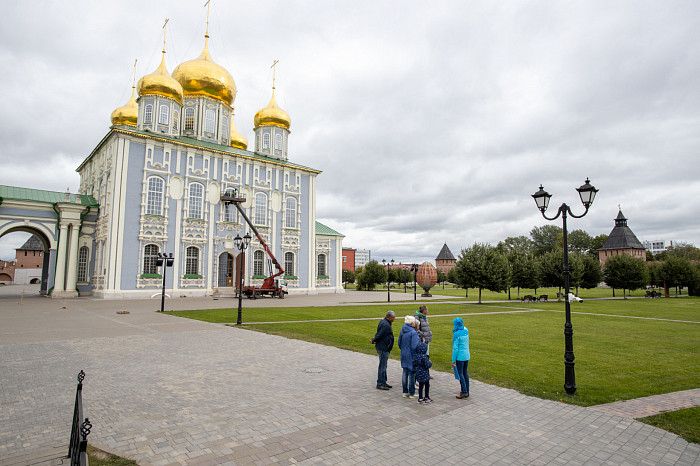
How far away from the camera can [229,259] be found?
127ft

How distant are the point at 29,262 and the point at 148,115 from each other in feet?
206

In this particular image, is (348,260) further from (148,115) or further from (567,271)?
(567,271)

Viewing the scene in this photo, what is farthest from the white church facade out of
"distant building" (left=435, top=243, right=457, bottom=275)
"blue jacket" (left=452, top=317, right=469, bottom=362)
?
"distant building" (left=435, top=243, right=457, bottom=275)

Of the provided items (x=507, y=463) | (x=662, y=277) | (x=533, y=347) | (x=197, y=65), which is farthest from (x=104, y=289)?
(x=662, y=277)

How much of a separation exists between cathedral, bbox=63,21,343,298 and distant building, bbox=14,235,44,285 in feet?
144

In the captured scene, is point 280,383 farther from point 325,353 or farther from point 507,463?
point 507,463

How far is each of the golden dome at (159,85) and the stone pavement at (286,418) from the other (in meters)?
32.7

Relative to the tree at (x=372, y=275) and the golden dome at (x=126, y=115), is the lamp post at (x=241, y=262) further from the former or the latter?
the tree at (x=372, y=275)

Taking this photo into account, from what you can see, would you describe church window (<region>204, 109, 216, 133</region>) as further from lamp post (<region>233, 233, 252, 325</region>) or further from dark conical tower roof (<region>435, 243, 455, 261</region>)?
dark conical tower roof (<region>435, 243, 455, 261</region>)

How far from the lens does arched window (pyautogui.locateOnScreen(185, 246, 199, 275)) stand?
35312 mm

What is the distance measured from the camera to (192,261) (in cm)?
3566

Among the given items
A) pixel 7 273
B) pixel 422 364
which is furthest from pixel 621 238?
pixel 7 273

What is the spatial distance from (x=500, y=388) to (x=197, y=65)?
4336 centimetres

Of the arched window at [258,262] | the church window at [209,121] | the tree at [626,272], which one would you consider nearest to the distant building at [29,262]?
the church window at [209,121]
